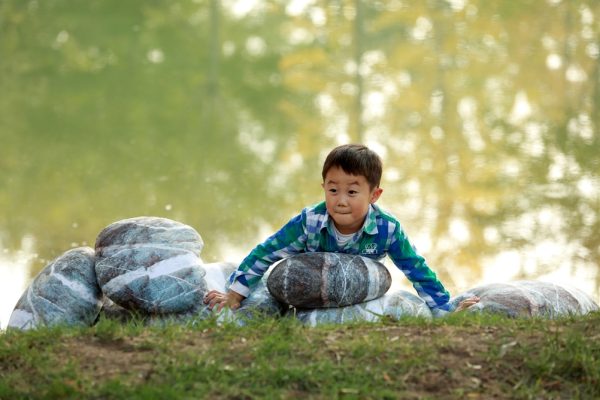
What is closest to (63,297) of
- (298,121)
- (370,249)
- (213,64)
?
(370,249)

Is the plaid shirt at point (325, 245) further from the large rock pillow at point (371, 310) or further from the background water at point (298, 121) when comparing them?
the background water at point (298, 121)

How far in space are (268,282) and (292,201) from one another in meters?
4.20

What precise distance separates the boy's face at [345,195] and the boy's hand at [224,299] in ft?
2.17

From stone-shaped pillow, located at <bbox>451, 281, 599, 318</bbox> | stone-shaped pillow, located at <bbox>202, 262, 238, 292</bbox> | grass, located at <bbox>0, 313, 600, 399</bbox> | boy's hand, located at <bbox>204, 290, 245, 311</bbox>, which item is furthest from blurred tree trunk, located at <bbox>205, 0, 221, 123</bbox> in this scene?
grass, located at <bbox>0, 313, 600, 399</bbox>

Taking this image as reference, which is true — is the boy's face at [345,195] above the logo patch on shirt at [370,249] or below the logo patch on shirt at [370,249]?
above

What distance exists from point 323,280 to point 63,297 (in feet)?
4.50

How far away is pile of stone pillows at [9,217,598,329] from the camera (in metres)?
5.21

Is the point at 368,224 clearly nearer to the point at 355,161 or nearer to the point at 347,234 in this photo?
the point at 347,234

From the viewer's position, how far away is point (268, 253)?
539cm

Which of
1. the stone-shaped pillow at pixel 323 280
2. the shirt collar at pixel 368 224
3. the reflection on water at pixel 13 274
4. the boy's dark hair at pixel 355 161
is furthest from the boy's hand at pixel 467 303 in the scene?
the reflection on water at pixel 13 274

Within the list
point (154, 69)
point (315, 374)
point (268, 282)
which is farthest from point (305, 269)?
point (154, 69)

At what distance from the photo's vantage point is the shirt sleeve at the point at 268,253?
5.37m

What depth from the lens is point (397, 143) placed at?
450 inches

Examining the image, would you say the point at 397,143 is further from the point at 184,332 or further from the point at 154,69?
the point at 184,332
